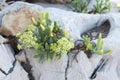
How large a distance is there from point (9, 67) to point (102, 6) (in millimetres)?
2129

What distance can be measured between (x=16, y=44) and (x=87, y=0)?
5.92 ft

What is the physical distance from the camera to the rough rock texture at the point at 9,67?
3.45m

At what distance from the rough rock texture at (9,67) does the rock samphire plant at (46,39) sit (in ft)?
0.69

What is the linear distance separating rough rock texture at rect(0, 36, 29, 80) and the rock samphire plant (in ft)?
0.69

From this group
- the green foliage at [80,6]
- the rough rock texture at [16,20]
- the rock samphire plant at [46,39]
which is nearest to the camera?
the rock samphire plant at [46,39]

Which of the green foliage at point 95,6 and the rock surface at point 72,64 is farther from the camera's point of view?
the green foliage at point 95,6

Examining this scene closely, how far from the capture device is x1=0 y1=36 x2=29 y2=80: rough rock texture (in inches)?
136

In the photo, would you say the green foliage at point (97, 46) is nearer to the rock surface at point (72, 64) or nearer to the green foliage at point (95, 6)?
the rock surface at point (72, 64)

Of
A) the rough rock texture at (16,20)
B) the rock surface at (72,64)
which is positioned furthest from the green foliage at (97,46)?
the rough rock texture at (16,20)

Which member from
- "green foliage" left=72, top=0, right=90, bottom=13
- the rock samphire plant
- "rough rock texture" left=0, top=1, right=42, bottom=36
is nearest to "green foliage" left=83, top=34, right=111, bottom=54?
the rock samphire plant

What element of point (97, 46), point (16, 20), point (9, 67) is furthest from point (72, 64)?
point (16, 20)

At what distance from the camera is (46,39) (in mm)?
3439

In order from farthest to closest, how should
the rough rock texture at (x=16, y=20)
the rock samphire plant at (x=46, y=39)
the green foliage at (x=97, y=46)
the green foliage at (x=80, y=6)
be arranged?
the green foliage at (x=80, y=6) < the rough rock texture at (x=16, y=20) < the green foliage at (x=97, y=46) < the rock samphire plant at (x=46, y=39)

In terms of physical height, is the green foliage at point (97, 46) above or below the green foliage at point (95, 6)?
above
